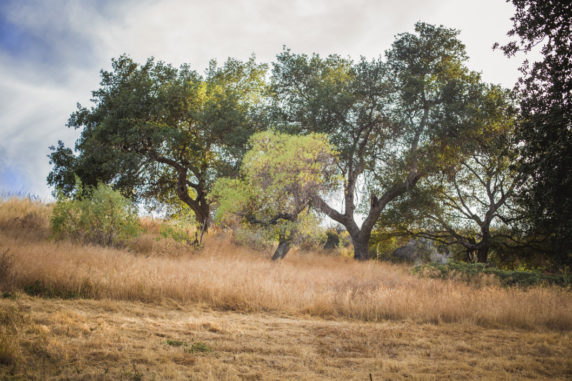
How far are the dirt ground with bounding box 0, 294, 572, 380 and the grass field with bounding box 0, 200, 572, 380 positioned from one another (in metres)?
0.02

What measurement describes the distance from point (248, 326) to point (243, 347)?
142cm

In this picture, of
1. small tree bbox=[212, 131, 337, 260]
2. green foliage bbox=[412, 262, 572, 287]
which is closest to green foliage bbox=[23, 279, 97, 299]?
small tree bbox=[212, 131, 337, 260]

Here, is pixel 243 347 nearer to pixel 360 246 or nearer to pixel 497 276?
pixel 497 276

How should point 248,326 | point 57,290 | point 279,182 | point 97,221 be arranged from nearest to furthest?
point 248,326
point 57,290
point 97,221
point 279,182

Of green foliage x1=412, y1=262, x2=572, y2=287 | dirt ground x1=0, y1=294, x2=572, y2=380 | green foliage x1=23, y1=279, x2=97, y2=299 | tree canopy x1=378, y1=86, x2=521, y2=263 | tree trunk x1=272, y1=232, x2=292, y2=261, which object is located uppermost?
tree canopy x1=378, y1=86, x2=521, y2=263

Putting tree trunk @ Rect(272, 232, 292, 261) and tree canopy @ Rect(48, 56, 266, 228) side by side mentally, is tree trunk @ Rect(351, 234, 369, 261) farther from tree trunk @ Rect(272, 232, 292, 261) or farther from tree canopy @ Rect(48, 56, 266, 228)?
tree canopy @ Rect(48, 56, 266, 228)

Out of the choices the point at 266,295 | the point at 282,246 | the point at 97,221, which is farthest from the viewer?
the point at 282,246

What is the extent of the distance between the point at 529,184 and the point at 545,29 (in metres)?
4.52

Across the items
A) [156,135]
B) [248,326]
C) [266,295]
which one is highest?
[156,135]

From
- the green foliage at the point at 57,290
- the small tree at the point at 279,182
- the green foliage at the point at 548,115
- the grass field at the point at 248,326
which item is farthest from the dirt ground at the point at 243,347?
the small tree at the point at 279,182

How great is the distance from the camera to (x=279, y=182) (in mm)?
16156

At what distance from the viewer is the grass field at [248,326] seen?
4.66m

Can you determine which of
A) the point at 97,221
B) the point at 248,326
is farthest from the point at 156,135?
the point at 248,326

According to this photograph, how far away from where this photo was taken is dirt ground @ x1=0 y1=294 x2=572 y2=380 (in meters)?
4.43
